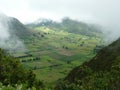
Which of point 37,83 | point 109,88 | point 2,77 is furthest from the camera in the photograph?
point 109,88

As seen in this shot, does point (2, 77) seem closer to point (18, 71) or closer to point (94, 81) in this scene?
point (18, 71)

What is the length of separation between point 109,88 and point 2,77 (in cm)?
5154

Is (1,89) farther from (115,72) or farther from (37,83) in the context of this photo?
(115,72)

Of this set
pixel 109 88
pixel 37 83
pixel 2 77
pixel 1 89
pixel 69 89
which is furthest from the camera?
pixel 69 89

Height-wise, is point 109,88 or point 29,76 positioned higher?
point 29,76

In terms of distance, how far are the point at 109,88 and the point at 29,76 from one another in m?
40.6

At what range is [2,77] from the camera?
8650 centimetres

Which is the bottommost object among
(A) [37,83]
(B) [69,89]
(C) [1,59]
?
(B) [69,89]

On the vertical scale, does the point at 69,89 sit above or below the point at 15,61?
below

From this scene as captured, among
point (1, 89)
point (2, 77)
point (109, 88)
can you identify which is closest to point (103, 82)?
point (109, 88)

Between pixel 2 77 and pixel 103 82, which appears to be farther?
pixel 103 82

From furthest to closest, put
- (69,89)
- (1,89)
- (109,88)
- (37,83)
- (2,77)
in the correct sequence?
(69,89) < (109,88) < (37,83) < (2,77) < (1,89)

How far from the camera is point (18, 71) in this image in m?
94.1

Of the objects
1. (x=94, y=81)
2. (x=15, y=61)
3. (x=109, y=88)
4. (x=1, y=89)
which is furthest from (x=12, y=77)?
(x=1, y=89)
